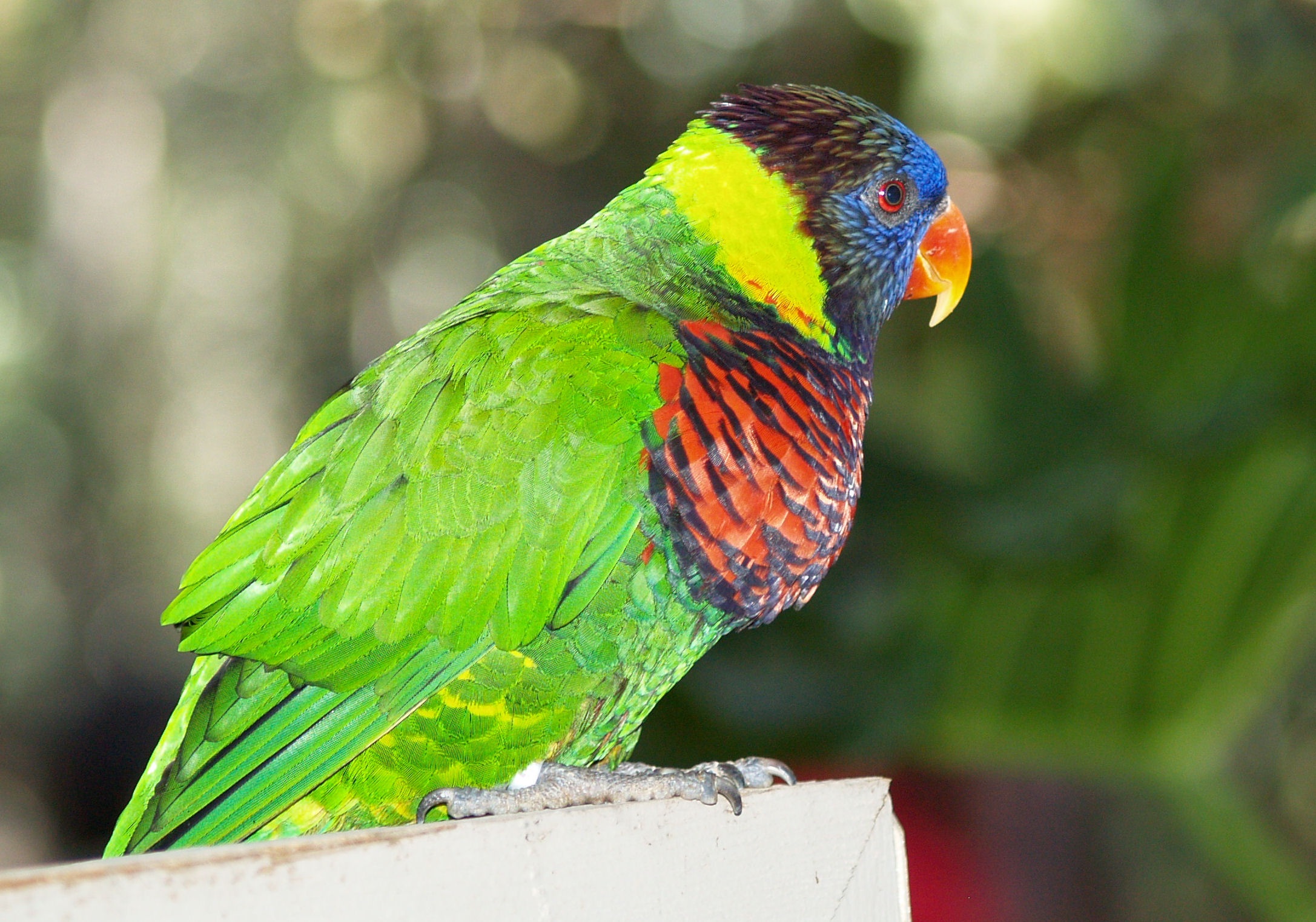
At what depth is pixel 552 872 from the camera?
97 cm

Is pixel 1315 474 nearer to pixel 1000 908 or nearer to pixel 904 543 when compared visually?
pixel 904 543

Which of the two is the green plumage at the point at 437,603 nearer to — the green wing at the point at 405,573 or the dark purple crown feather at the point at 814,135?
the green wing at the point at 405,573

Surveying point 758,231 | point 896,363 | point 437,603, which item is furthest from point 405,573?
point 896,363

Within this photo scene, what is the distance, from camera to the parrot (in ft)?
4.48

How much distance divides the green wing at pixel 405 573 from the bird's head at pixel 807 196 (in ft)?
1.02

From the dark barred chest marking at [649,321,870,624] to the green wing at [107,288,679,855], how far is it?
55mm

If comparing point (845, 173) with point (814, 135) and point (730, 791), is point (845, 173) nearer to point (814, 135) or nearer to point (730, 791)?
point (814, 135)

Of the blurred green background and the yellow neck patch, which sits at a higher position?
the yellow neck patch

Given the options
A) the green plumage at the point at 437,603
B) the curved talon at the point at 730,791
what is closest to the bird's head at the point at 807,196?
the green plumage at the point at 437,603

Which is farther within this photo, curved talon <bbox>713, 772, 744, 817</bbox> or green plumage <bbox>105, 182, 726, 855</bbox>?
green plumage <bbox>105, 182, 726, 855</bbox>

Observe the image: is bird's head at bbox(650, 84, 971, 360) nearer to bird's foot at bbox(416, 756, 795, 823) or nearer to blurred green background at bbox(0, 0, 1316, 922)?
bird's foot at bbox(416, 756, 795, 823)

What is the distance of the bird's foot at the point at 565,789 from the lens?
4.36 ft

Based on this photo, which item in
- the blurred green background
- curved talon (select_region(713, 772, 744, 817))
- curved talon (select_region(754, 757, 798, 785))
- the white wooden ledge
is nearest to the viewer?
the white wooden ledge

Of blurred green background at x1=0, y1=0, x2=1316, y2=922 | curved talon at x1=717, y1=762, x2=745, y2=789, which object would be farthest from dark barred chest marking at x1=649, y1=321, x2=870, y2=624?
blurred green background at x1=0, y1=0, x2=1316, y2=922
